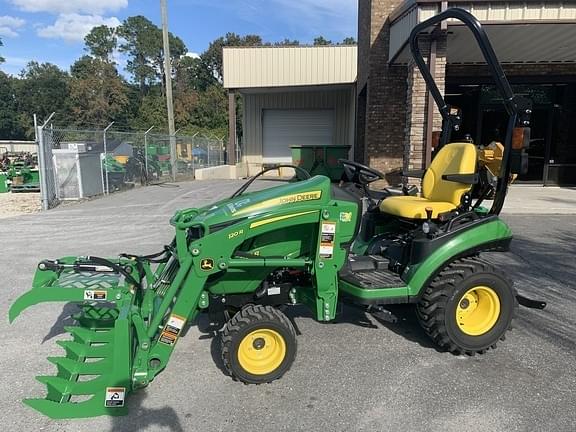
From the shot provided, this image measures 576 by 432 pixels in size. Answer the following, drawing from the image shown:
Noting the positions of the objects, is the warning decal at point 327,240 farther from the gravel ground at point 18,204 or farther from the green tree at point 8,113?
the green tree at point 8,113

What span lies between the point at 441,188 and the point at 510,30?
6.89 meters

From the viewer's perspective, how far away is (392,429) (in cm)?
251

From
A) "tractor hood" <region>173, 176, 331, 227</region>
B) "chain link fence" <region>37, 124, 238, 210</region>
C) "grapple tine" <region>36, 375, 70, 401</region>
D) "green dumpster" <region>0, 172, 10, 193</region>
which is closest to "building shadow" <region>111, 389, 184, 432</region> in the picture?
"grapple tine" <region>36, 375, 70, 401</region>

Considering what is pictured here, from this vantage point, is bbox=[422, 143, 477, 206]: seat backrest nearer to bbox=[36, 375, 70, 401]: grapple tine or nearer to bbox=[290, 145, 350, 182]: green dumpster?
bbox=[36, 375, 70, 401]: grapple tine

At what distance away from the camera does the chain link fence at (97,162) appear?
11.1 metres

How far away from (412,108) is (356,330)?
6.32 m

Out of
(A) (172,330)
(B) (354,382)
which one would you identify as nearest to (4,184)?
(A) (172,330)

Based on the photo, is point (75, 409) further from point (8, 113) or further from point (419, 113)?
point (8, 113)

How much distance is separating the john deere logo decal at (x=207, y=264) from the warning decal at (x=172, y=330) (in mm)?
339

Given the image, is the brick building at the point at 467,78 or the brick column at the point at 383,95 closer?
the brick building at the point at 467,78

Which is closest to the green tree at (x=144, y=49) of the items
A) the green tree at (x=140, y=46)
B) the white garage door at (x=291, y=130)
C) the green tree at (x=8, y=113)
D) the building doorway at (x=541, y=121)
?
the green tree at (x=140, y=46)

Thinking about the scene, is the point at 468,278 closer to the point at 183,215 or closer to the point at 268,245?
the point at 268,245

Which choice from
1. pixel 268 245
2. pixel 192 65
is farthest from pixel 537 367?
Answer: pixel 192 65

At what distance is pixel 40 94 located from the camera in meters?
80.7
